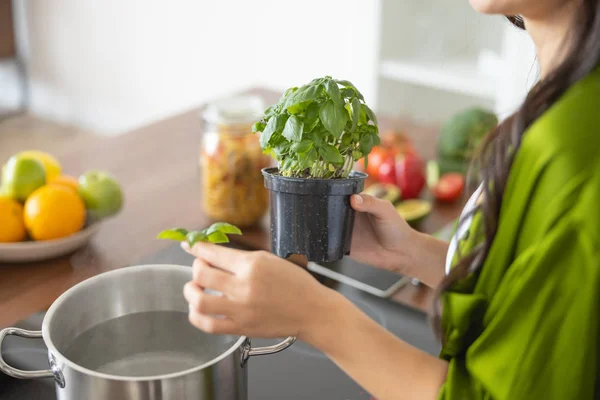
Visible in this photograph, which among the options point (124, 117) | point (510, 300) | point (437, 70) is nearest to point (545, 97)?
point (510, 300)

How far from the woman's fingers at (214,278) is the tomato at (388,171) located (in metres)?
0.85

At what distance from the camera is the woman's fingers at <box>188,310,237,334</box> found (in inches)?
24.0

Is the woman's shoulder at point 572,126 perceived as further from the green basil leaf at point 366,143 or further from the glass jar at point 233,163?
the glass jar at point 233,163

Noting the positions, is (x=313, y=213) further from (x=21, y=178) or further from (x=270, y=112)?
(x=21, y=178)

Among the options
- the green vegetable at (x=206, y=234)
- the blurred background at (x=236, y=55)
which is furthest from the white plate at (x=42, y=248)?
the blurred background at (x=236, y=55)

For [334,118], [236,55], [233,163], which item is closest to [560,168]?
[334,118]

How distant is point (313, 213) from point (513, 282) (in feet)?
0.84

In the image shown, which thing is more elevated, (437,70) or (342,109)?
(342,109)

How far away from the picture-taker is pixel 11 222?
109 centimetres

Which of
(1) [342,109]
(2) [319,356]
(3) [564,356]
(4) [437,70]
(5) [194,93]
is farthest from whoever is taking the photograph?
(5) [194,93]

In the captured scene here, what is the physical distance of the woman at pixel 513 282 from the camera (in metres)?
0.56

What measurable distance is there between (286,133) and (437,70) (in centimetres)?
211

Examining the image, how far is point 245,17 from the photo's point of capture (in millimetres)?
3473

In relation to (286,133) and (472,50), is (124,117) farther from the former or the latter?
(286,133)
